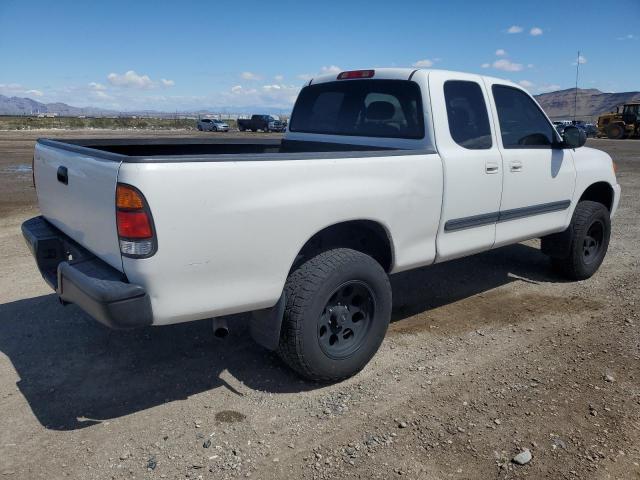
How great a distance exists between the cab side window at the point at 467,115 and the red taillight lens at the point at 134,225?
7.88 feet

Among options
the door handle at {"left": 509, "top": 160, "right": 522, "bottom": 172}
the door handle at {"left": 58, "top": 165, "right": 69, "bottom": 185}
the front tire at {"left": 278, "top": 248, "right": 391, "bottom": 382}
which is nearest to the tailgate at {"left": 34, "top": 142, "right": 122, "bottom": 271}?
the door handle at {"left": 58, "top": 165, "right": 69, "bottom": 185}

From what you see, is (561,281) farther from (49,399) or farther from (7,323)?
(7,323)

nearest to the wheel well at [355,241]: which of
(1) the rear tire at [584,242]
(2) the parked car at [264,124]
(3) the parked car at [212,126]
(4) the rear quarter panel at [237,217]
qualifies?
(4) the rear quarter panel at [237,217]

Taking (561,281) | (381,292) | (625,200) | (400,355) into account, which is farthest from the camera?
(625,200)

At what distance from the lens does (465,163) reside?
4020 mm

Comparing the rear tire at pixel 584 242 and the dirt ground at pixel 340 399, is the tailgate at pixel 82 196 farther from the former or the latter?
the rear tire at pixel 584 242

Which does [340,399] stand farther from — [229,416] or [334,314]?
[229,416]

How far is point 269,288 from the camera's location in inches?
121

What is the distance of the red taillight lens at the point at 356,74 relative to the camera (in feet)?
14.8

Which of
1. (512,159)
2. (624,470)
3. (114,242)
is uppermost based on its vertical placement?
(512,159)

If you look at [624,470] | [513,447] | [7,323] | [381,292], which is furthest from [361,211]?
[7,323]

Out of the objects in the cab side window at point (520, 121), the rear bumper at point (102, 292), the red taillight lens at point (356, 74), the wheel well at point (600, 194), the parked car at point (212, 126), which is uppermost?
the parked car at point (212, 126)

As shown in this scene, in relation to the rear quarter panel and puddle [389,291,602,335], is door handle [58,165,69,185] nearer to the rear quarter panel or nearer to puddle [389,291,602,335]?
the rear quarter panel

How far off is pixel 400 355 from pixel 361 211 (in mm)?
1236
